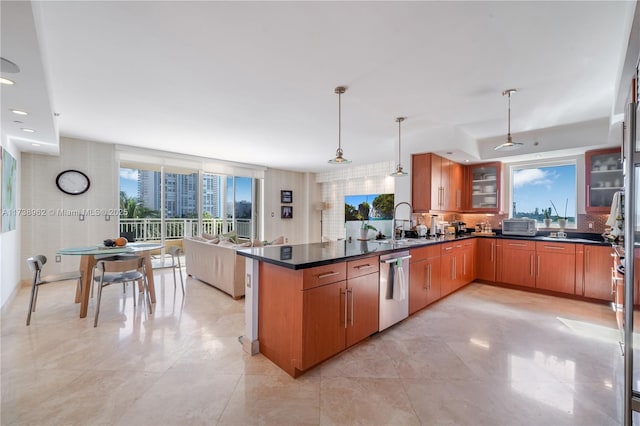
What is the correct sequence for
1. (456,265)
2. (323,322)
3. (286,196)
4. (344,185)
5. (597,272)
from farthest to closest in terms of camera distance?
(286,196)
(344,185)
(456,265)
(597,272)
(323,322)

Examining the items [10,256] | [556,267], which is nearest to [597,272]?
[556,267]

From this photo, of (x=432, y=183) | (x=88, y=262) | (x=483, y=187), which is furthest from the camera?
(x=483, y=187)

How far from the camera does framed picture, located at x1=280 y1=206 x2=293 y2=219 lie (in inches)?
324

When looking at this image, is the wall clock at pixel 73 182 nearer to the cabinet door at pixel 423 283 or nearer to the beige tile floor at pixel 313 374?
the beige tile floor at pixel 313 374

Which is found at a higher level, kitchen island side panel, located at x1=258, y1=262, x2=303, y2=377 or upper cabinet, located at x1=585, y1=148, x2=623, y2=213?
upper cabinet, located at x1=585, y1=148, x2=623, y2=213

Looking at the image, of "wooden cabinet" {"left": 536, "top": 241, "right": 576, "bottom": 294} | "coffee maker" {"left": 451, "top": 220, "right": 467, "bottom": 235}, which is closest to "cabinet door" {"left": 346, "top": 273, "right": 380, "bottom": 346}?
"coffee maker" {"left": 451, "top": 220, "right": 467, "bottom": 235}

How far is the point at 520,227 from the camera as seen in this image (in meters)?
4.63

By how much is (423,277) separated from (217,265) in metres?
3.01

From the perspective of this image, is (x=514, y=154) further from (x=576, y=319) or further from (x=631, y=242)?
(x=631, y=242)

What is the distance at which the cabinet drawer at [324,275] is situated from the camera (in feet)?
6.41

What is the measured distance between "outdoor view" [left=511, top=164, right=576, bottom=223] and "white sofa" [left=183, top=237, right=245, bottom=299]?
5.03 metres

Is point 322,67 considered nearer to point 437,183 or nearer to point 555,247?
point 437,183

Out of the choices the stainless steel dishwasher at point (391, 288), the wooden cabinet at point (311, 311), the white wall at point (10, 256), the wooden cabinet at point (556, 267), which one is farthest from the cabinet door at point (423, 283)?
the white wall at point (10, 256)

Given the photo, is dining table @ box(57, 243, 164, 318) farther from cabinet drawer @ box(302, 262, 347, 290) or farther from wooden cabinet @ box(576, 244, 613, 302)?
wooden cabinet @ box(576, 244, 613, 302)
